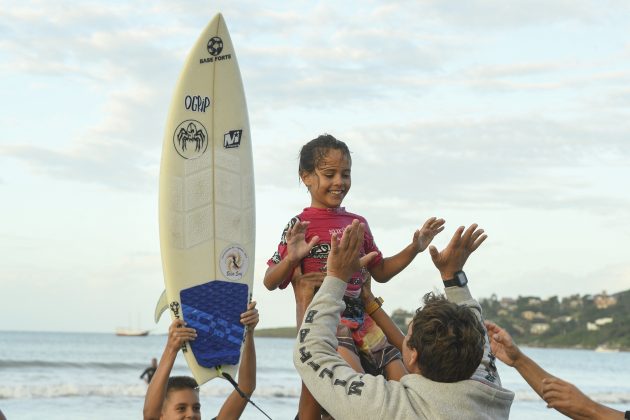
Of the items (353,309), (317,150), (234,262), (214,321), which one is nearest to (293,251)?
(353,309)

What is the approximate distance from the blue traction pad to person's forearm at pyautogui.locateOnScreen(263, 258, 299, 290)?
71cm

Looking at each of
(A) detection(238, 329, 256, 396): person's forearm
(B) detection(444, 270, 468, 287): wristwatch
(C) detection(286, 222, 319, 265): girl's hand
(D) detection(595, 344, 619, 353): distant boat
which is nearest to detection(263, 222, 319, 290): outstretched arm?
(C) detection(286, 222, 319, 265): girl's hand

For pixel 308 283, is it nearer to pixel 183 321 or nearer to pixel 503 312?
pixel 183 321

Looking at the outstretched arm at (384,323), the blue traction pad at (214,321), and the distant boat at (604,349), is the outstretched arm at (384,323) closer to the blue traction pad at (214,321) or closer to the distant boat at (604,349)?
the blue traction pad at (214,321)

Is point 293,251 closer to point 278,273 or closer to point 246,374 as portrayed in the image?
point 278,273

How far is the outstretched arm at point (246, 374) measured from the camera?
484 centimetres

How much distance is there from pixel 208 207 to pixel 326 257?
3.84ft

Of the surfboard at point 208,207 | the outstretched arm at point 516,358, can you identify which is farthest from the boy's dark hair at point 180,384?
the outstretched arm at point 516,358

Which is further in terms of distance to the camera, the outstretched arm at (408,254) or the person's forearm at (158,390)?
the outstretched arm at (408,254)

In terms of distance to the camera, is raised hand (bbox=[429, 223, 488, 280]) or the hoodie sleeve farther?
raised hand (bbox=[429, 223, 488, 280])

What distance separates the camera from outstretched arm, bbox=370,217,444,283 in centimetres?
476

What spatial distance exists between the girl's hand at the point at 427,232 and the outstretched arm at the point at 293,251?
53 centimetres

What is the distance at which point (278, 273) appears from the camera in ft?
15.2

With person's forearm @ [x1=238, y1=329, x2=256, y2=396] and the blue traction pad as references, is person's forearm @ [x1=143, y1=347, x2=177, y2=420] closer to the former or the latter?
person's forearm @ [x1=238, y1=329, x2=256, y2=396]
